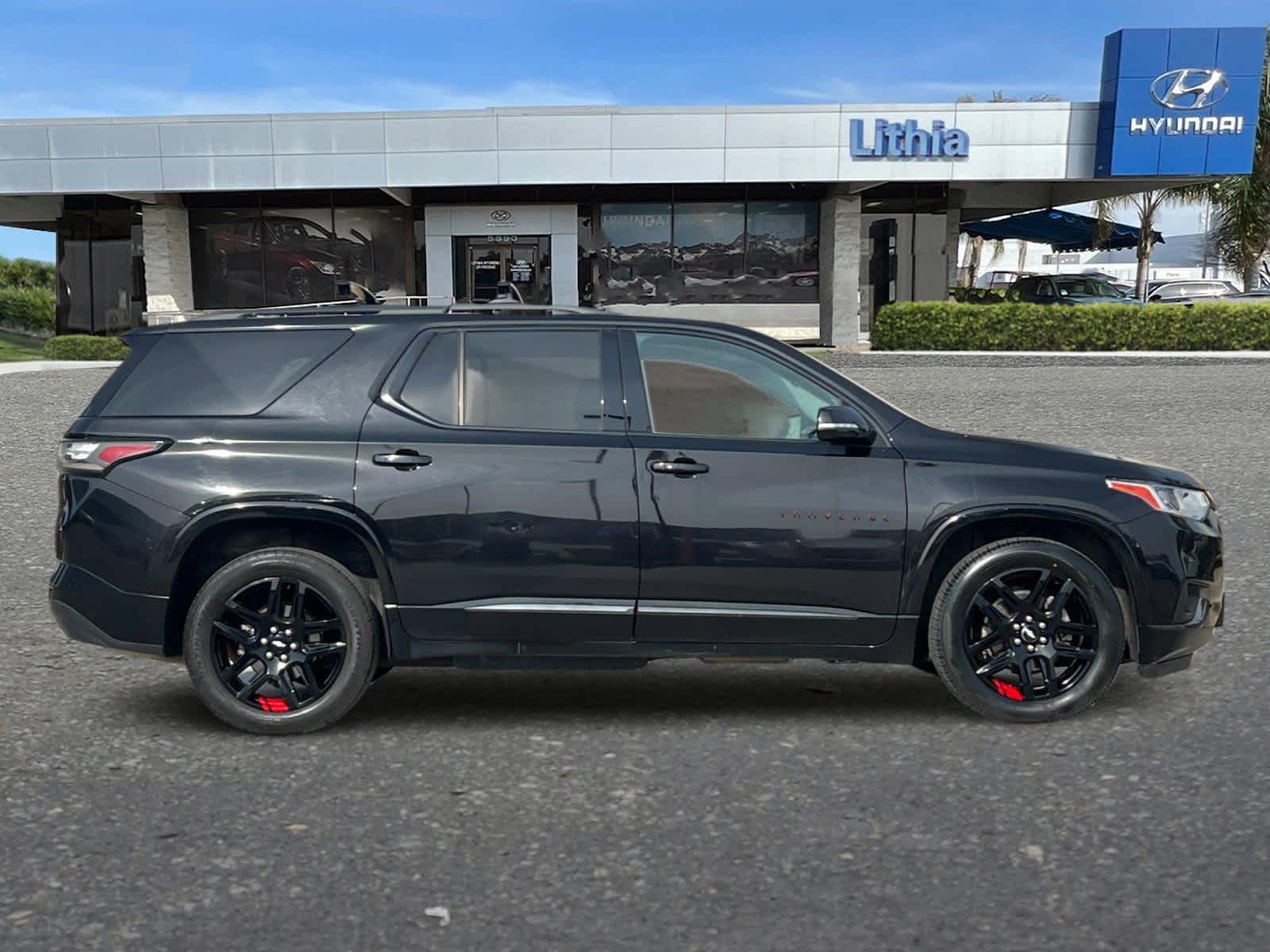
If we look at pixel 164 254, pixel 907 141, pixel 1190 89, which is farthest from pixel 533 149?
pixel 1190 89

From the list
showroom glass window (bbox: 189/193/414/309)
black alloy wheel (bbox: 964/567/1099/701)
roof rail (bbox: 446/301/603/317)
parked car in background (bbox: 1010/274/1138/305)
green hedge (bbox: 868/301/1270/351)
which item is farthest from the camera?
showroom glass window (bbox: 189/193/414/309)

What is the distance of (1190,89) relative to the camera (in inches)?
1078

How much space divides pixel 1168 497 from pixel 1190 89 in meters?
26.1

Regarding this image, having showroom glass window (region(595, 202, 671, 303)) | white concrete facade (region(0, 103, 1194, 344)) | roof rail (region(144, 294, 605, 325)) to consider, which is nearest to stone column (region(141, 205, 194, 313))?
white concrete facade (region(0, 103, 1194, 344))

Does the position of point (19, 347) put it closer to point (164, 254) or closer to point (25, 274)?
point (164, 254)

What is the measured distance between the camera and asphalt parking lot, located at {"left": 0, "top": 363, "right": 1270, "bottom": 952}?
3297mm

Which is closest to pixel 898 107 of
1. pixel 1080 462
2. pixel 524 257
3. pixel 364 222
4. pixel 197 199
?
pixel 524 257

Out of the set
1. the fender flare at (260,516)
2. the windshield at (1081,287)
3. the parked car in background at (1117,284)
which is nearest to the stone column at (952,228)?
the windshield at (1081,287)

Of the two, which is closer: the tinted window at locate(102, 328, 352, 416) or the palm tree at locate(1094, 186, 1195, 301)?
the tinted window at locate(102, 328, 352, 416)

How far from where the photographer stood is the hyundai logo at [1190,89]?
89.6 feet

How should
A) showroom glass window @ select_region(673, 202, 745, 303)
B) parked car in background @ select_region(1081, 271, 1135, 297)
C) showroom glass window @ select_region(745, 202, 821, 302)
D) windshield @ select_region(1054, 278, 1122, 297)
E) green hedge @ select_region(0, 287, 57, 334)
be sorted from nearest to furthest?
windshield @ select_region(1054, 278, 1122, 297)
showroom glass window @ select_region(673, 202, 745, 303)
showroom glass window @ select_region(745, 202, 821, 302)
parked car in background @ select_region(1081, 271, 1135, 297)
green hedge @ select_region(0, 287, 57, 334)

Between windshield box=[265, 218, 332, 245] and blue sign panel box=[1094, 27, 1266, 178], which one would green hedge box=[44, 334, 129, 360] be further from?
blue sign panel box=[1094, 27, 1266, 178]

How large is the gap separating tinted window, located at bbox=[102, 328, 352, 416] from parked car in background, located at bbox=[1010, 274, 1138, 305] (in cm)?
2782

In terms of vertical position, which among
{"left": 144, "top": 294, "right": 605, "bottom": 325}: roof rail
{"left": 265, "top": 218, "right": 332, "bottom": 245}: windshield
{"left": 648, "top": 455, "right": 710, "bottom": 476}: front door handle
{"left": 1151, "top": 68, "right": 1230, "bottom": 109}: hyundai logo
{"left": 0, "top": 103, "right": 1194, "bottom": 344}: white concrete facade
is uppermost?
{"left": 1151, "top": 68, "right": 1230, "bottom": 109}: hyundai logo
